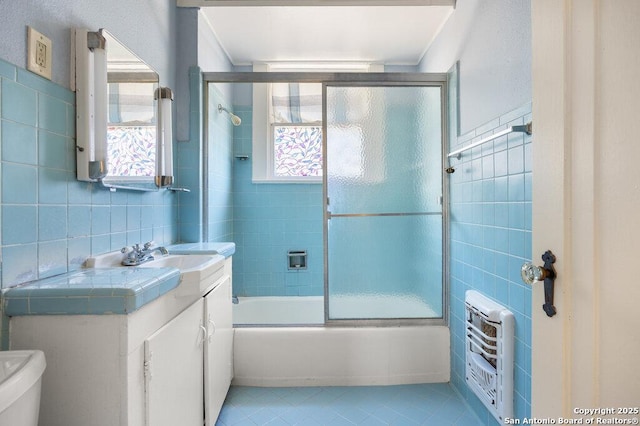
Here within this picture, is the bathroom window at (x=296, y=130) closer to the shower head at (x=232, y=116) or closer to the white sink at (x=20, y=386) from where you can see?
the shower head at (x=232, y=116)

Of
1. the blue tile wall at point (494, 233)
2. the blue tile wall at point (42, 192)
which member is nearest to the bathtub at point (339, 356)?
the blue tile wall at point (494, 233)

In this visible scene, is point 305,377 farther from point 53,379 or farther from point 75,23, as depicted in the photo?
point 75,23

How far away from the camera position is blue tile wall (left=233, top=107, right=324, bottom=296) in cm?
313

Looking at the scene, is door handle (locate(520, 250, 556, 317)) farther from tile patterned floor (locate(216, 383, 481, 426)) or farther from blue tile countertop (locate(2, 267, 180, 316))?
tile patterned floor (locate(216, 383, 481, 426))

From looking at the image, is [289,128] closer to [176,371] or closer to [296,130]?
[296,130]

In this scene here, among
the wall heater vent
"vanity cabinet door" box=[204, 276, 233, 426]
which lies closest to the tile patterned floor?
"vanity cabinet door" box=[204, 276, 233, 426]

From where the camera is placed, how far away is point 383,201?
2.20 metres

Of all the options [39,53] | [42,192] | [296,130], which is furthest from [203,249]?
[296,130]

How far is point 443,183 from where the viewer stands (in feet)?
7.13

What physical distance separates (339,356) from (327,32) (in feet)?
7.81

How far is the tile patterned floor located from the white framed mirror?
1.37 m

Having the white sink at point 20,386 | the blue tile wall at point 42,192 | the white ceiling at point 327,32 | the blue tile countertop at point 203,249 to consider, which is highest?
the white ceiling at point 327,32

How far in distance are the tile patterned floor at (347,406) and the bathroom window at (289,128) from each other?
1.87 m

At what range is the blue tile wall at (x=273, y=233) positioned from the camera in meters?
3.13
